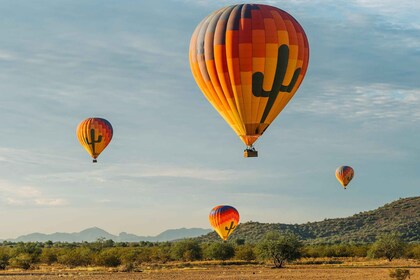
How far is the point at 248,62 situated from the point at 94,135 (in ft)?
157

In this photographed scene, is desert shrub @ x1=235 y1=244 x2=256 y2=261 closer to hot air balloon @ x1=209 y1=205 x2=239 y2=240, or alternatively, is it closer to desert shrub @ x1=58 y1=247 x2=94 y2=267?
hot air balloon @ x1=209 y1=205 x2=239 y2=240

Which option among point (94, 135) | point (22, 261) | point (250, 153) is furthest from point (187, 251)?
point (250, 153)

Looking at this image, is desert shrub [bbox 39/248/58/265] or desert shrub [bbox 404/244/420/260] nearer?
desert shrub [bbox 39/248/58/265]

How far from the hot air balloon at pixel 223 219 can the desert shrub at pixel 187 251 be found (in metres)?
16.7

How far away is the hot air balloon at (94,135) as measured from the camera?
93.3m

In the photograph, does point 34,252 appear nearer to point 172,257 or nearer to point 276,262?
point 172,257

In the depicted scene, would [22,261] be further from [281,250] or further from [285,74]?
[285,74]

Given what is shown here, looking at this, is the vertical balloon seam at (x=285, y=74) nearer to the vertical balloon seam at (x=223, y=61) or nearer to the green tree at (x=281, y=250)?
the vertical balloon seam at (x=223, y=61)

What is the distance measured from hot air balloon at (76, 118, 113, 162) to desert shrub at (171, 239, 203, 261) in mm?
33848

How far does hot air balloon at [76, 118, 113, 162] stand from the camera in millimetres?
93312

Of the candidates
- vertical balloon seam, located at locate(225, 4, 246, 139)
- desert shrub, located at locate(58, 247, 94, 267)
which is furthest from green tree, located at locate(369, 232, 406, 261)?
vertical balloon seam, located at locate(225, 4, 246, 139)

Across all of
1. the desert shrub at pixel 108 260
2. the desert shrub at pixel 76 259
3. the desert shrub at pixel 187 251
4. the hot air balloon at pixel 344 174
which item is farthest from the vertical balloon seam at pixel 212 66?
the hot air balloon at pixel 344 174

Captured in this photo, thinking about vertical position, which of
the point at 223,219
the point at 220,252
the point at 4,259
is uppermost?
the point at 223,219

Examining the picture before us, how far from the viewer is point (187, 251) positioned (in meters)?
121
